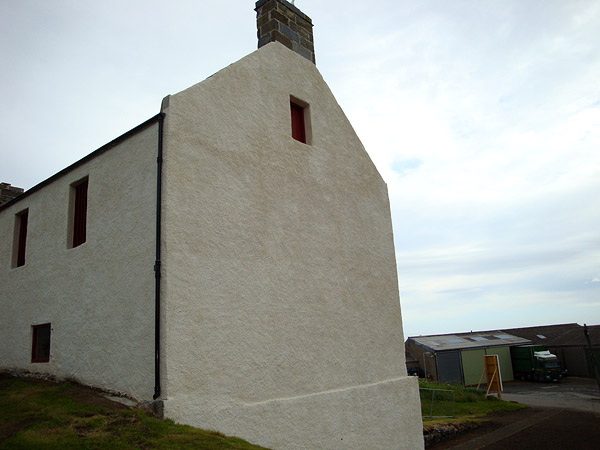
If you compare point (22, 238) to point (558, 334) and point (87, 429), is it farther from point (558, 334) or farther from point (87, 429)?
point (558, 334)

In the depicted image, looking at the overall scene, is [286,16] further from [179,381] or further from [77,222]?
[179,381]

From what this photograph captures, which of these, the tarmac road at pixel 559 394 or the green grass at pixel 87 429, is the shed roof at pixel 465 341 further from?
the green grass at pixel 87 429

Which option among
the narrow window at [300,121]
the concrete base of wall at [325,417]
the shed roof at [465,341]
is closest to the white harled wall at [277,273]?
the concrete base of wall at [325,417]

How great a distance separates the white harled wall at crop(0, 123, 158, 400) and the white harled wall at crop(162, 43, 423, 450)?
0.58 m

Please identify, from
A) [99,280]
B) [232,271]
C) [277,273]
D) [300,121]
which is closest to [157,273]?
[232,271]

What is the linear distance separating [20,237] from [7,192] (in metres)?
3.16

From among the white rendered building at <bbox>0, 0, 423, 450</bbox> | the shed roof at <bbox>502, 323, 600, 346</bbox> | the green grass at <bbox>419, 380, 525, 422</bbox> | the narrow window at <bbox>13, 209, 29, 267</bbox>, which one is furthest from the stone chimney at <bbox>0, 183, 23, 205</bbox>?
the shed roof at <bbox>502, 323, 600, 346</bbox>

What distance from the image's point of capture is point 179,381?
6.55 m

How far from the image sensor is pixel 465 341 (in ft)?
108

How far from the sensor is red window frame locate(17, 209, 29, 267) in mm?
10805

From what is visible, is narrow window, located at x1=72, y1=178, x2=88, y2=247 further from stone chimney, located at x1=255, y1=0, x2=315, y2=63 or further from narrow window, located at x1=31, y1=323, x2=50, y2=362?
stone chimney, located at x1=255, y1=0, x2=315, y2=63

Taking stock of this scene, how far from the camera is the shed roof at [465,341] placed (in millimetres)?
30688

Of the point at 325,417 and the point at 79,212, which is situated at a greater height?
the point at 79,212

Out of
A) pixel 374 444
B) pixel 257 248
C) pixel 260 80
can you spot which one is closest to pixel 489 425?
pixel 374 444
